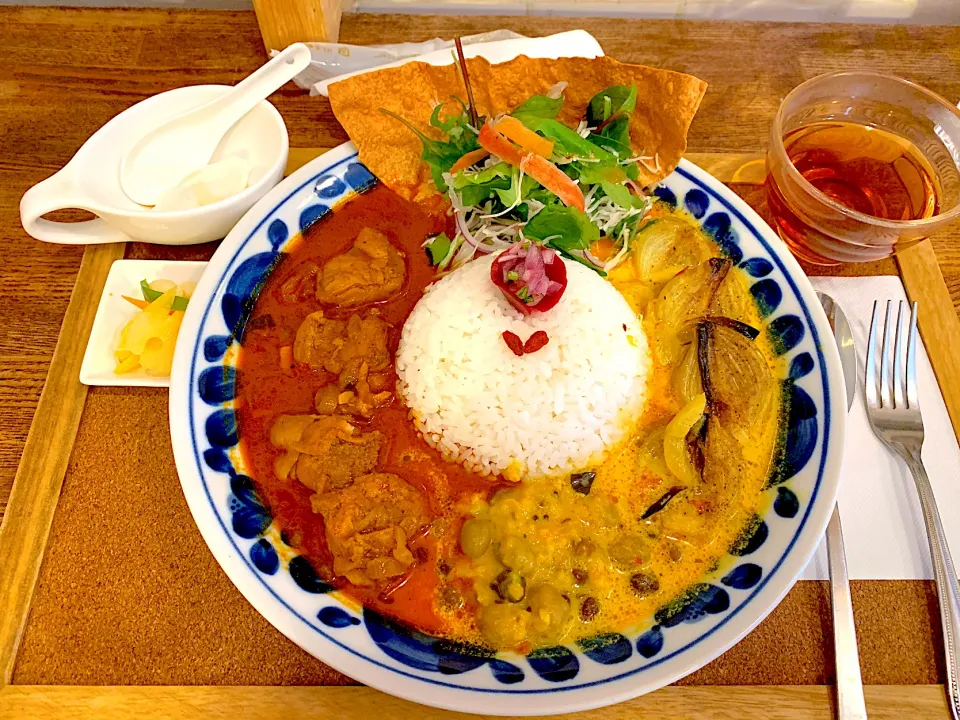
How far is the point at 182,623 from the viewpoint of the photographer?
5.55 ft

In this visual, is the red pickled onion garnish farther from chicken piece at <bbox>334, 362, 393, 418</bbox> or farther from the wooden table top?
the wooden table top

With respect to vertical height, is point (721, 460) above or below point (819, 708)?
above

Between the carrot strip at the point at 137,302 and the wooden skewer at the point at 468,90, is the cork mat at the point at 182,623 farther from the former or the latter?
the wooden skewer at the point at 468,90

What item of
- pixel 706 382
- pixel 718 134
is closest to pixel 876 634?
pixel 706 382

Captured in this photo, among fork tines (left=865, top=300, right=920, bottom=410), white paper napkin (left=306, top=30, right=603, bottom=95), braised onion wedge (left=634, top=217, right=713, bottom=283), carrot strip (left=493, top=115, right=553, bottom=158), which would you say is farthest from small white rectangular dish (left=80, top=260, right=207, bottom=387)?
fork tines (left=865, top=300, right=920, bottom=410)

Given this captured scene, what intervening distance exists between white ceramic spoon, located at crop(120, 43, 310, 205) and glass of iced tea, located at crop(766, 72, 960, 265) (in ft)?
5.70

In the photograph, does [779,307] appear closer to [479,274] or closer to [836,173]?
[836,173]

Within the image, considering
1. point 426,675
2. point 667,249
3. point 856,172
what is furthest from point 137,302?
point 856,172

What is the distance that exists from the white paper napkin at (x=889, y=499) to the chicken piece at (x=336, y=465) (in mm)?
1218

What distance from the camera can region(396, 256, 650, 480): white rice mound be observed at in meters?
1.95

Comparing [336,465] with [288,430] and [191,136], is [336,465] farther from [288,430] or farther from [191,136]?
[191,136]

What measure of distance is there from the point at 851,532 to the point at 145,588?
189 cm

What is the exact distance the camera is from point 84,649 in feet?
5.42

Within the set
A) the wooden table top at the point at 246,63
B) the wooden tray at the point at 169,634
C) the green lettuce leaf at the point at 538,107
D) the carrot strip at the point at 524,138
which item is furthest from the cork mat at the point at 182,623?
the green lettuce leaf at the point at 538,107
